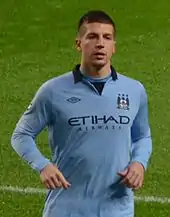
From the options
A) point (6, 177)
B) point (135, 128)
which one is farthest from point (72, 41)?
point (135, 128)

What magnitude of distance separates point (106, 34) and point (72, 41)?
768 centimetres

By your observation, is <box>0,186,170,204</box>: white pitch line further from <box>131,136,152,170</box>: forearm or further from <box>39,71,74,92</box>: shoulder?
<box>39,71,74,92</box>: shoulder

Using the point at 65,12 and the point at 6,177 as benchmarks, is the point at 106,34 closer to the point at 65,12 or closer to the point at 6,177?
the point at 6,177

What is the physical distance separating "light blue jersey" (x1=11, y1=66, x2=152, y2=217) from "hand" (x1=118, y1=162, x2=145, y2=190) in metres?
0.08

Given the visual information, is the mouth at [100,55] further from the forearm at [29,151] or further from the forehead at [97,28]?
the forearm at [29,151]

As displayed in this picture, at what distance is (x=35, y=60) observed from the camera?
11688mm

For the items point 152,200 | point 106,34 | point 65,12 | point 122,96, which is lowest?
point 152,200

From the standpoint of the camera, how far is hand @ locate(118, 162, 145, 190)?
4.54m

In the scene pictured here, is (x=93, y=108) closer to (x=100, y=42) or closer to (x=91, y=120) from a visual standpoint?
(x=91, y=120)

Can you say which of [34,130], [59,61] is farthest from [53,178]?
[59,61]

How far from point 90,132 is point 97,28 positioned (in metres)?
0.56

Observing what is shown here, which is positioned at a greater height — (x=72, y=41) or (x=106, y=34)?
(x=106, y=34)

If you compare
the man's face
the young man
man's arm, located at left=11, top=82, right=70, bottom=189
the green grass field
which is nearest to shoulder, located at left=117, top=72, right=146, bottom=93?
the young man

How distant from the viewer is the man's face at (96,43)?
4574 millimetres
